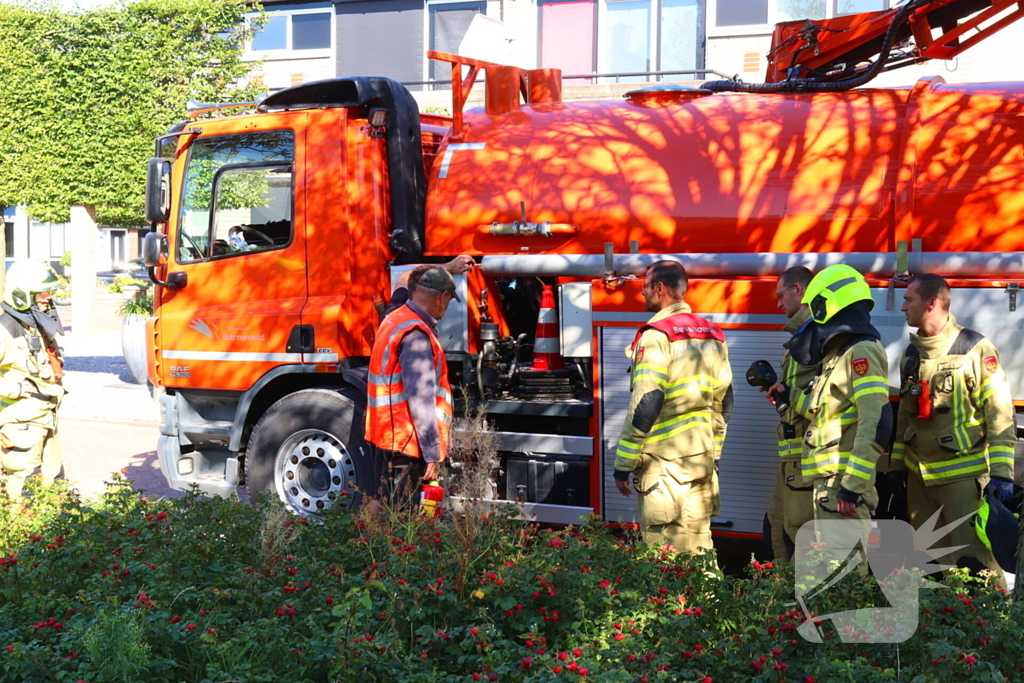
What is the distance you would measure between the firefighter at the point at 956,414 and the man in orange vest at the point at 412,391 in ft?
7.77

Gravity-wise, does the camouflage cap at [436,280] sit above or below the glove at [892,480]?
above

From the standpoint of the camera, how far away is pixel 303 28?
75.8 ft

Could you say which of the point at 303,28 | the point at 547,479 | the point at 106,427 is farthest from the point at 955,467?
the point at 303,28

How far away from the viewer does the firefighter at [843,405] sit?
4.26 m

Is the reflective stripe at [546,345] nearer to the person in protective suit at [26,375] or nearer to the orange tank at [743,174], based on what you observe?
the orange tank at [743,174]

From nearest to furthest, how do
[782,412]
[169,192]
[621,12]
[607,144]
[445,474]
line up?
1. [782,412]
2. [445,474]
3. [607,144]
4. [169,192]
5. [621,12]

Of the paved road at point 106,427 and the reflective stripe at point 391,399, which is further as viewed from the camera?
the paved road at point 106,427

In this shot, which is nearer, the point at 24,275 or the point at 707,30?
the point at 24,275

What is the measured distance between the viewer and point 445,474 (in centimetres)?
559

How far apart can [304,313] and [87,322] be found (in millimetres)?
17531

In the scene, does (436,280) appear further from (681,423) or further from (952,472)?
(952,472)

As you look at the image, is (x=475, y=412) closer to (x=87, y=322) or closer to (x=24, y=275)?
(x=24, y=275)

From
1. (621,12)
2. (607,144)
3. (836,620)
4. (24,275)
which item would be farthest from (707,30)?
(836,620)

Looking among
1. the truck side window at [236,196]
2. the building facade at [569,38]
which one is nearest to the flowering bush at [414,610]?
the truck side window at [236,196]
